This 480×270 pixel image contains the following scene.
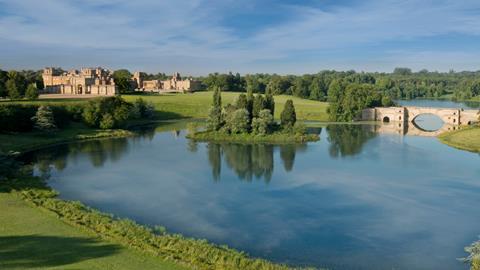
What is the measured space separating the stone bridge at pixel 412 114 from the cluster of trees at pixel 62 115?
35.7 m

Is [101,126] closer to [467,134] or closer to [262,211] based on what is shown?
[262,211]

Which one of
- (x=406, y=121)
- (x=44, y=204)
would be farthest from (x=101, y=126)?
(x=406, y=121)

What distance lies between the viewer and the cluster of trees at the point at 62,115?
43.3m

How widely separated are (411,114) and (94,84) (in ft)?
184

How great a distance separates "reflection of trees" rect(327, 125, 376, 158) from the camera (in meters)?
40.5

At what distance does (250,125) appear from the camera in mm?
46969

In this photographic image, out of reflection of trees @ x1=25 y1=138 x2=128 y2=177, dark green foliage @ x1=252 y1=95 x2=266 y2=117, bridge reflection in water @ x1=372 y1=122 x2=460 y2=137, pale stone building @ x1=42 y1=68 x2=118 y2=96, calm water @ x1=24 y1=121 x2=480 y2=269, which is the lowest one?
calm water @ x1=24 y1=121 x2=480 y2=269

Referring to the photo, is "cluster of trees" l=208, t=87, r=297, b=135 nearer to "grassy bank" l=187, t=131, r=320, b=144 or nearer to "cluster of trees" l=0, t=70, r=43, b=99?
"grassy bank" l=187, t=131, r=320, b=144

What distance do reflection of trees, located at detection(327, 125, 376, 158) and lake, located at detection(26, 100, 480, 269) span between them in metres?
0.44

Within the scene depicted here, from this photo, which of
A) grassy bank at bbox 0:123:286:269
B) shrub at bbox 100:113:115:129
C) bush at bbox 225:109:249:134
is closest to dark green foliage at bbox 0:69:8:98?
shrub at bbox 100:113:115:129

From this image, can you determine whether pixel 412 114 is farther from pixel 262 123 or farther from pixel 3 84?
pixel 3 84

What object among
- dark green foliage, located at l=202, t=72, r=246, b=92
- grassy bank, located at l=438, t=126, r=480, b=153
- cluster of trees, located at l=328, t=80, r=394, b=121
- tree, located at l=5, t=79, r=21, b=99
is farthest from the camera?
dark green foliage, located at l=202, t=72, r=246, b=92

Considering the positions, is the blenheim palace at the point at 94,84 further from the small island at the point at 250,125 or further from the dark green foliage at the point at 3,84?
the small island at the point at 250,125

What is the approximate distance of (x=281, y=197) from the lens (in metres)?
24.5
